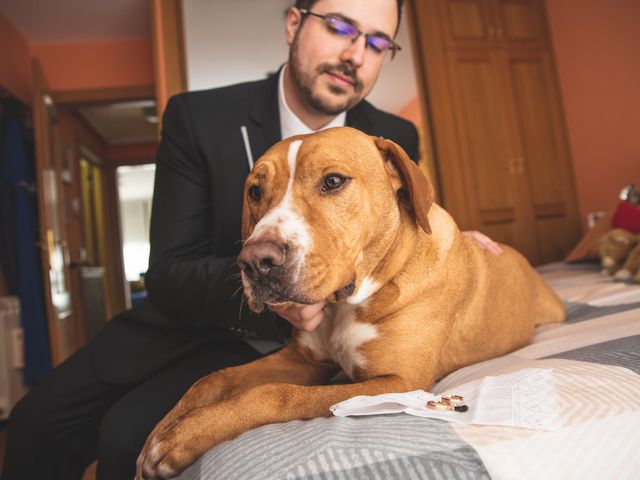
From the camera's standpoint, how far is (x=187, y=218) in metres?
1.79

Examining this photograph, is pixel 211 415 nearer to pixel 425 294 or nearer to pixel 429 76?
pixel 425 294

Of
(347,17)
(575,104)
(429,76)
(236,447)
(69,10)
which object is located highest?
(69,10)

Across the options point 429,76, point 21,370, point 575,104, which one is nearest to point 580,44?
point 575,104

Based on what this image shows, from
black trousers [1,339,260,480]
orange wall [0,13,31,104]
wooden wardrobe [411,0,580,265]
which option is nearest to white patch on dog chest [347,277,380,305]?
black trousers [1,339,260,480]

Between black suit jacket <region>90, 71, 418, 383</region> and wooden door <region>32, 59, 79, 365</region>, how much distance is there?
3.13 meters

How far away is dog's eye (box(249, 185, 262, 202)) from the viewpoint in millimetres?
1339

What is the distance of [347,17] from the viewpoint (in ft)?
6.11

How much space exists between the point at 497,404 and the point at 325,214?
53 cm

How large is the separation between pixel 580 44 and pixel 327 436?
17.4 ft

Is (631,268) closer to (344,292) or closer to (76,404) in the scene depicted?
(344,292)

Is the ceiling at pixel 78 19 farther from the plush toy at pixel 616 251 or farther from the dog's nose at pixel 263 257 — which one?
the dog's nose at pixel 263 257

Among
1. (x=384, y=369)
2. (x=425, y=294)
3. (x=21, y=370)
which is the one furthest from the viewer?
(x=21, y=370)

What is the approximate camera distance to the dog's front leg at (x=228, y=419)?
0.97 meters

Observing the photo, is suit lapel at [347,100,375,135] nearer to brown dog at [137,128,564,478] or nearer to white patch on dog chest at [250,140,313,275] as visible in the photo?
brown dog at [137,128,564,478]
